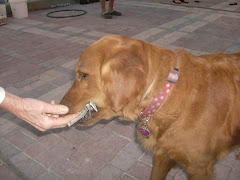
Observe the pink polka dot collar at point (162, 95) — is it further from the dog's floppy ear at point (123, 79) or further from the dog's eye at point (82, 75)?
the dog's eye at point (82, 75)

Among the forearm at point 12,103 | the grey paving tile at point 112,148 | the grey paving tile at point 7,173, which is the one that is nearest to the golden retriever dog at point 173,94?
the forearm at point 12,103

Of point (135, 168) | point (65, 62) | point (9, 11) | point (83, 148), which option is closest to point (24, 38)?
point (65, 62)

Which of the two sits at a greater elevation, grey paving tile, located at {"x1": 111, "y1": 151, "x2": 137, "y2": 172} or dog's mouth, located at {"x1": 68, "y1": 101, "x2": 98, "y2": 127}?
dog's mouth, located at {"x1": 68, "y1": 101, "x2": 98, "y2": 127}

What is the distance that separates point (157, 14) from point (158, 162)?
30.2 feet

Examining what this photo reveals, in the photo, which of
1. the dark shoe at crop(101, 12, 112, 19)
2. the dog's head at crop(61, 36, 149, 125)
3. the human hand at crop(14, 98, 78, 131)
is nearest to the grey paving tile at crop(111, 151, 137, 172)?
the dog's head at crop(61, 36, 149, 125)

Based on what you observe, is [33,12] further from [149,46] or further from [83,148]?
[149,46]

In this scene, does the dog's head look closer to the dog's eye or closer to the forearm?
the dog's eye

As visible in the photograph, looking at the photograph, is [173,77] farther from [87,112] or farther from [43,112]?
[43,112]

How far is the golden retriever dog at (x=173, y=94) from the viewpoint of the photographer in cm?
197

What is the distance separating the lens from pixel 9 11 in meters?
10.3

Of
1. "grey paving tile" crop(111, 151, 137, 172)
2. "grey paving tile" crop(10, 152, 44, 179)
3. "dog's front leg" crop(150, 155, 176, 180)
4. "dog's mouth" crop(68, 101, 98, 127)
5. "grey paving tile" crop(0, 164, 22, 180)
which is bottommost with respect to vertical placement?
"grey paving tile" crop(0, 164, 22, 180)

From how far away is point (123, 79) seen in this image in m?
1.90

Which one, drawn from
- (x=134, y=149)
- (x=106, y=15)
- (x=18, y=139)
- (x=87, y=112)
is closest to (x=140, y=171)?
(x=134, y=149)

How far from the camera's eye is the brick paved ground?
2922 millimetres
